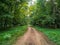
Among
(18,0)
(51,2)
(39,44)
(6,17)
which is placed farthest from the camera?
Result: (51,2)

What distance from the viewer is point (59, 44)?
1216 centimetres

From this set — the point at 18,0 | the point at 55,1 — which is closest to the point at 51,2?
the point at 55,1

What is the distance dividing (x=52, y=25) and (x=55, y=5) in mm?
5698

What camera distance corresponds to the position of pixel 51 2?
130 ft

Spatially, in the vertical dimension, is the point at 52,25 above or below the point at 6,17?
below

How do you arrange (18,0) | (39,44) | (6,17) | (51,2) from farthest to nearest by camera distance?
1. (51,2)
2. (18,0)
3. (6,17)
4. (39,44)

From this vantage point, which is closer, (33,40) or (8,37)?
(33,40)

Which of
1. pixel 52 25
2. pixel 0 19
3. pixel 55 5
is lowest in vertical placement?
pixel 52 25

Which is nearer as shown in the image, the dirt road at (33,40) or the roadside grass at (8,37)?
the dirt road at (33,40)

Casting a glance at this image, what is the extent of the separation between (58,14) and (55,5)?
2.90 metres

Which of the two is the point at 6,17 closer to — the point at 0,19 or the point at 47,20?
the point at 0,19

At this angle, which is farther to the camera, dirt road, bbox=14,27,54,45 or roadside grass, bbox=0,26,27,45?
roadside grass, bbox=0,26,27,45

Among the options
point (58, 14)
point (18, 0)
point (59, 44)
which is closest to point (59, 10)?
point (58, 14)

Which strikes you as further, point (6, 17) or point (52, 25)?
point (52, 25)
